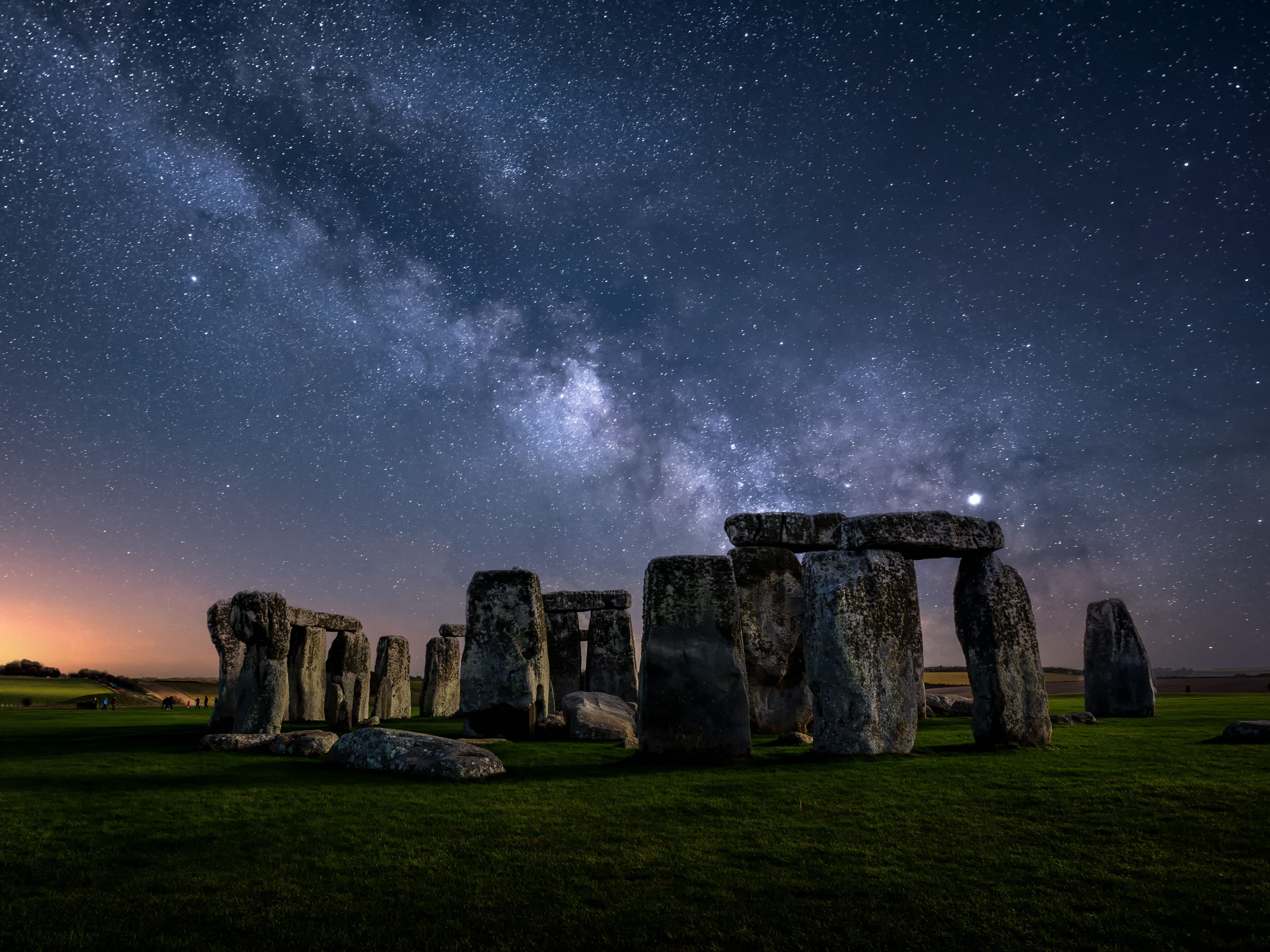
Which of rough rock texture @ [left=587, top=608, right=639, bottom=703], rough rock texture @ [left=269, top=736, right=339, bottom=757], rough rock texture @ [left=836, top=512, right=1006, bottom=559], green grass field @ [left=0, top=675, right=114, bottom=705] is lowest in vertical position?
green grass field @ [left=0, top=675, right=114, bottom=705]

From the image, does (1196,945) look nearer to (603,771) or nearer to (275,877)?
(275,877)

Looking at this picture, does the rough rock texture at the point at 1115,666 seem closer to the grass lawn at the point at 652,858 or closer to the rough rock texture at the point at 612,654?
the grass lawn at the point at 652,858

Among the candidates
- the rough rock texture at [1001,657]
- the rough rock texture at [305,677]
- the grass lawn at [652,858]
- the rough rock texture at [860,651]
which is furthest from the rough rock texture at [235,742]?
the rough rock texture at [1001,657]

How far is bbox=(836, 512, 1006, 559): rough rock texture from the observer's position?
958cm

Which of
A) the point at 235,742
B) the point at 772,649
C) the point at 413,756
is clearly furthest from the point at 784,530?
the point at 235,742

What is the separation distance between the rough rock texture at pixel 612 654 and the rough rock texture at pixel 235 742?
9334 mm

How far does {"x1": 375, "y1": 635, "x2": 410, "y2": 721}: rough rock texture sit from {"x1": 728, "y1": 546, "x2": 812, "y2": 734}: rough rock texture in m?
9.59

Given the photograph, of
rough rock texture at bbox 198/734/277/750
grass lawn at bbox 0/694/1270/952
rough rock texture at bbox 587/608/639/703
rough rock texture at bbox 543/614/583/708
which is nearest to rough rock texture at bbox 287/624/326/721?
rough rock texture at bbox 543/614/583/708

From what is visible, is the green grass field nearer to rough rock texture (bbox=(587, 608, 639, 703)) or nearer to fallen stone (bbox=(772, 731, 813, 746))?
rough rock texture (bbox=(587, 608, 639, 703))

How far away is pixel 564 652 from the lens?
19875 mm

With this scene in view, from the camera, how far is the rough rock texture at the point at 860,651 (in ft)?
29.0

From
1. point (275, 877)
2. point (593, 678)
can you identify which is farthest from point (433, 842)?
point (593, 678)

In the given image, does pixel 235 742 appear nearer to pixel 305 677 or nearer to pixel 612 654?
pixel 305 677

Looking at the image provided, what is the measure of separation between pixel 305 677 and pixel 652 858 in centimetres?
1529
